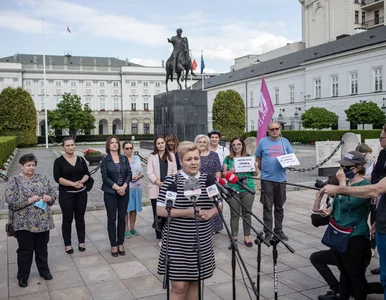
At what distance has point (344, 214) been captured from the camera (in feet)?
12.5

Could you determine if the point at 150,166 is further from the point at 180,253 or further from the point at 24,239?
the point at 180,253

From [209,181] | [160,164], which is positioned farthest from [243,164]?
[209,181]

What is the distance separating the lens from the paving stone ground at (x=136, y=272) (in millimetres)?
4688

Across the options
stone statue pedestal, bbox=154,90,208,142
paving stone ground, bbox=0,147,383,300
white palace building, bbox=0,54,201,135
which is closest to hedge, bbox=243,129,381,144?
stone statue pedestal, bbox=154,90,208,142

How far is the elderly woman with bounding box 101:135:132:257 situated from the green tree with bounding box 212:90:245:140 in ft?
128

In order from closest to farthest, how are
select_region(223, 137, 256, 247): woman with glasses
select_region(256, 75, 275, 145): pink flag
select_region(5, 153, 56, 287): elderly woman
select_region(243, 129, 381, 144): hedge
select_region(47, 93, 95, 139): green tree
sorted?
select_region(5, 153, 56, 287): elderly woman → select_region(223, 137, 256, 247): woman with glasses → select_region(256, 75, 275, 145): pink flag → select_region(243, 129, 381, 144): hedge → select_region(47, 93, 95, 139): green tree

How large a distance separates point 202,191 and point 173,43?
15.8 meters

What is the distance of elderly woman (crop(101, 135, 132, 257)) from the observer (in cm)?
607

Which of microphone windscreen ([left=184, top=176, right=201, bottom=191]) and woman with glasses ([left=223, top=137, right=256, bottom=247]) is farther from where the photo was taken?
woman with glasses ([left=223, top=137, right=256, bottom=247])

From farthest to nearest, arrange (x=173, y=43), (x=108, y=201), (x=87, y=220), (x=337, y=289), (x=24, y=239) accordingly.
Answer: (x=173, y=43)
(x=87, y=220)
(x=108, y=201)
(x=24, y=239)
(x=337, y=289)

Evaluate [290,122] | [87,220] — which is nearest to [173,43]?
[87,220]

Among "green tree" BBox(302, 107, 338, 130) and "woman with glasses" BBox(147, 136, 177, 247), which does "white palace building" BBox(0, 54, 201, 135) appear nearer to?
"green tree" BBox(302, 107, 338, 130)

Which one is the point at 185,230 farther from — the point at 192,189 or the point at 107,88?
the point at 107,88

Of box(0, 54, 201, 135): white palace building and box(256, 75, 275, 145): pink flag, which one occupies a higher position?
box(0, 54, 201, 135): white palace building
